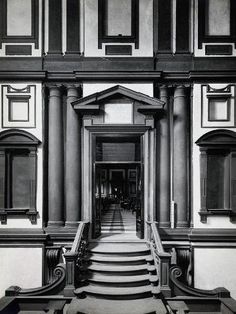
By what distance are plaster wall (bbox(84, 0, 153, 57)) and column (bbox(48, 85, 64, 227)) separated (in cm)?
138

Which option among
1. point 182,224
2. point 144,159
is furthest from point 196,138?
point 182,224

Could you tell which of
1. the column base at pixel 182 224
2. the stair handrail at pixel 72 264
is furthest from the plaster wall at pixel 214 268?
the stair handrail at pixel 72 264

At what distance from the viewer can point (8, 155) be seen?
28.8 ft

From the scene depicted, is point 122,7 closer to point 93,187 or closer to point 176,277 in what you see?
point 93,187

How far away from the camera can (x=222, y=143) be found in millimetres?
8555

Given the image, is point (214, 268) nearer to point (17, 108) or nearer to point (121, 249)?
point (121, 249)

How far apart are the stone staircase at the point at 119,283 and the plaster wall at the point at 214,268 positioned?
1424 mm

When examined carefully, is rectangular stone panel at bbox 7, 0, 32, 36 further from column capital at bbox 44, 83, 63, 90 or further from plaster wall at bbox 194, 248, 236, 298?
plaster wall at bbox 194, 248, 236, 298

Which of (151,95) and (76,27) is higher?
(76,27)

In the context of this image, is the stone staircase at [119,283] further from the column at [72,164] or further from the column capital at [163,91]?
the column capital at [163,91]

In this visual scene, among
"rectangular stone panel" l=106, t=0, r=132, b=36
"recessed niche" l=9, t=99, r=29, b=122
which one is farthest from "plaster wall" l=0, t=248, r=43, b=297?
"rectangular stone panel" l=106, t=0, r=132, b=36

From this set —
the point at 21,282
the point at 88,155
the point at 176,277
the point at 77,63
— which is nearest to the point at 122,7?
the point at 77,63

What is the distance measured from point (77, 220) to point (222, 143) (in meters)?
4.16

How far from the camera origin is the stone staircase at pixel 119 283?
6.62 metres
